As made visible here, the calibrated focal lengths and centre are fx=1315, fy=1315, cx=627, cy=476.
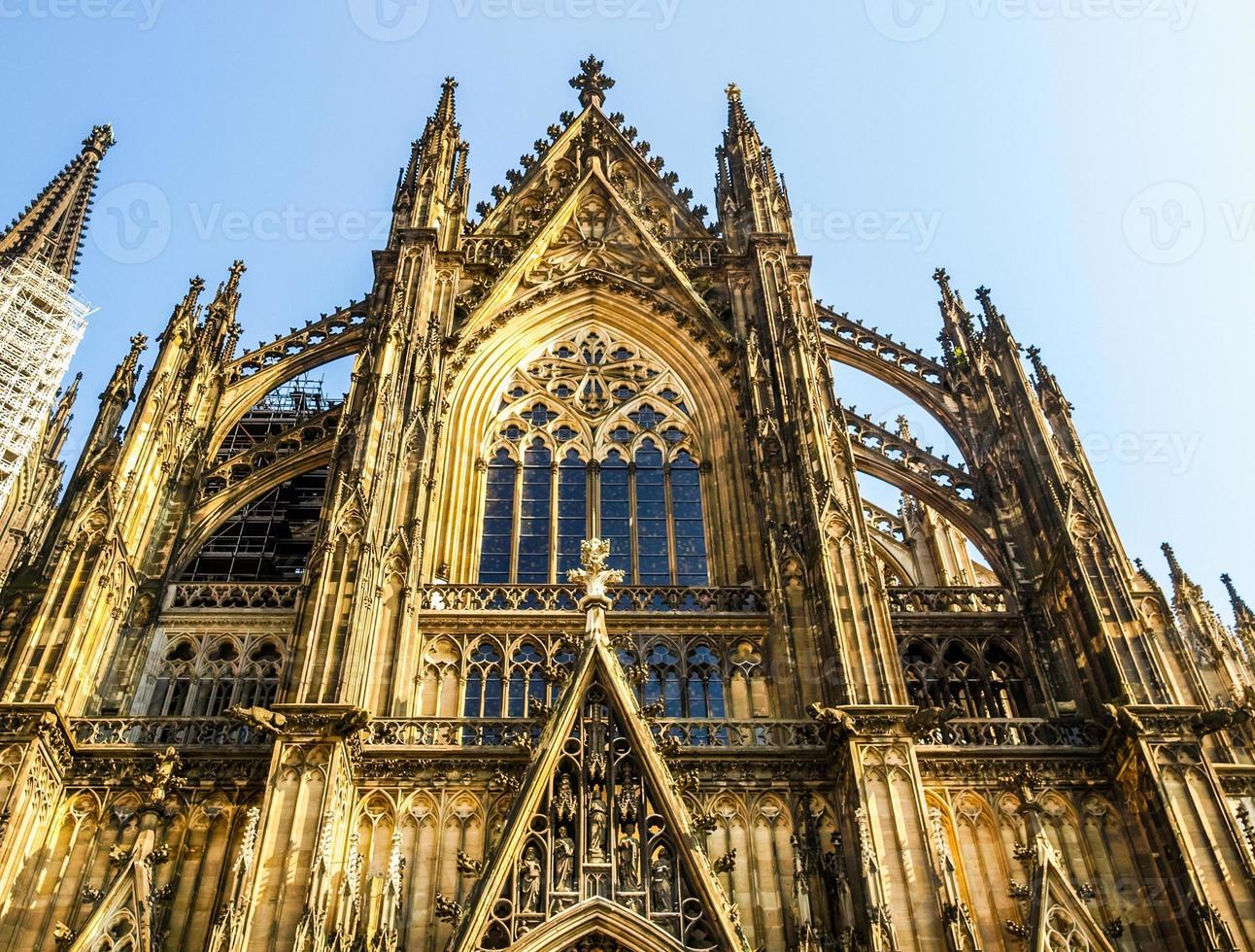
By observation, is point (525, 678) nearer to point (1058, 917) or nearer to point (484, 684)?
point (484, 684)

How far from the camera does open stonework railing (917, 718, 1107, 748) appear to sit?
64.1 feet

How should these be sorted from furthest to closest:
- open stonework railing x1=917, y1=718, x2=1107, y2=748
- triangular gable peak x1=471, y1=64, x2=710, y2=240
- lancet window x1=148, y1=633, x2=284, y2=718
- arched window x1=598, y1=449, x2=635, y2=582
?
triangular gable peak x1=471, y1=64, x2=710, y2=240
arched window x1=598, y1=449, x2=635, y2=582
lancet window x1=148, y1=633, x2=284, y2=718
open stonework railing x1=917, y1=718, x2=1107, y2=748

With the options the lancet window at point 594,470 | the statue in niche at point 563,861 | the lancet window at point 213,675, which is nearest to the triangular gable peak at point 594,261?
the lancet window at point 594,470

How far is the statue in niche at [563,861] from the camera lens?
16.9 meters

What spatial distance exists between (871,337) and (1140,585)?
8.89 m

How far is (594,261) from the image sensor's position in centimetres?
2967

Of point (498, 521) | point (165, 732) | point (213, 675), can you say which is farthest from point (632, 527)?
point (165, 732)

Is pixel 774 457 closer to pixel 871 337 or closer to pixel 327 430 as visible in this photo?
pixel 871 337

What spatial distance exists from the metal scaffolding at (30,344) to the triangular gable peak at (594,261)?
3235 centimetres

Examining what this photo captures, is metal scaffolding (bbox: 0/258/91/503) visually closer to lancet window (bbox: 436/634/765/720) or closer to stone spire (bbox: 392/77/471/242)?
stone spire (bbox: 392/77/471/242)

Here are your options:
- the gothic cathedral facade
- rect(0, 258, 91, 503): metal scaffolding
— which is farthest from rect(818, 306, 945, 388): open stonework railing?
rect(0, 258, 91, 503): metal scaffolding

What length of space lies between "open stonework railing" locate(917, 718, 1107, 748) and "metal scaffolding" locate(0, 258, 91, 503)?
44.5m

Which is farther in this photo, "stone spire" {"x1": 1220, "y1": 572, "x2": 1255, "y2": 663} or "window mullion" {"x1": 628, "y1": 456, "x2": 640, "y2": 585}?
"stone spire" {"x1": 1220, "y1": 572, "x2": 1255, "y2": 663}

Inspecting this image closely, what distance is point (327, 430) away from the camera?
2619cm
